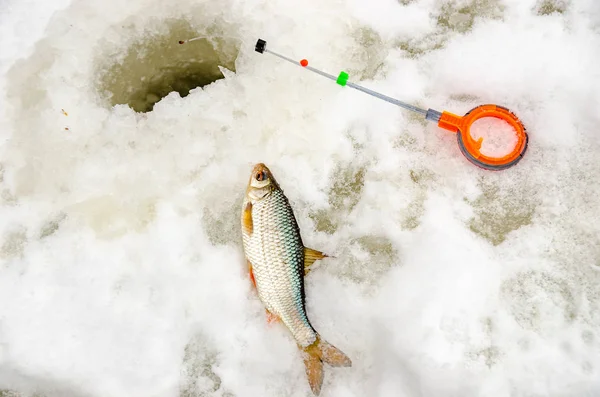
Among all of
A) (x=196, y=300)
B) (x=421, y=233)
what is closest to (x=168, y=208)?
(x=196, y=300)

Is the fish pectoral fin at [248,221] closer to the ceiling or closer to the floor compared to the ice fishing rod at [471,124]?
closer to the floor

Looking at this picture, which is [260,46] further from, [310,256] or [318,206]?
[310,256]

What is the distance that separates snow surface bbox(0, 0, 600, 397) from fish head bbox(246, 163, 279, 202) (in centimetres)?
17

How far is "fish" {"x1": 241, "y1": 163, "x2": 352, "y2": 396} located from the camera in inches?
74.3

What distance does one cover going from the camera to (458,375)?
188 cm

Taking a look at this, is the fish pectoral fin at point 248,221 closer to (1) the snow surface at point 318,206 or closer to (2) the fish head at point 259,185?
(2) the fish head at point 259,185

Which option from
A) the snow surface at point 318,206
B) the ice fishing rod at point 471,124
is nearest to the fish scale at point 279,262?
the snow surface at point 318,206

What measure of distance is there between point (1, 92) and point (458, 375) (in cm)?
248

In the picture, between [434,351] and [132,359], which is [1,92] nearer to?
[132,359]

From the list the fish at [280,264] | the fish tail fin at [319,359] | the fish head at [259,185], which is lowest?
the fish tail fin at [319,359]

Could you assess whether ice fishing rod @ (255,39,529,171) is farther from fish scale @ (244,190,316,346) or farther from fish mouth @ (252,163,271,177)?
fish scale @ (244,190,316,346)

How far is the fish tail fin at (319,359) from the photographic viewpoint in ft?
6.22

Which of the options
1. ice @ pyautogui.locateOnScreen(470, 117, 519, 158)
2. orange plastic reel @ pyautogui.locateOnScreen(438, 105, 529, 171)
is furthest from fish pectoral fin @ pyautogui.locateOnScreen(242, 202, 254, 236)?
ice @ pyautogui.locateOnScreen(470, 117, 519, 158)

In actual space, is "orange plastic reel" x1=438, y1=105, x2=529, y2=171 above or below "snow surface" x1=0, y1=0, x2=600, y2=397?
above
